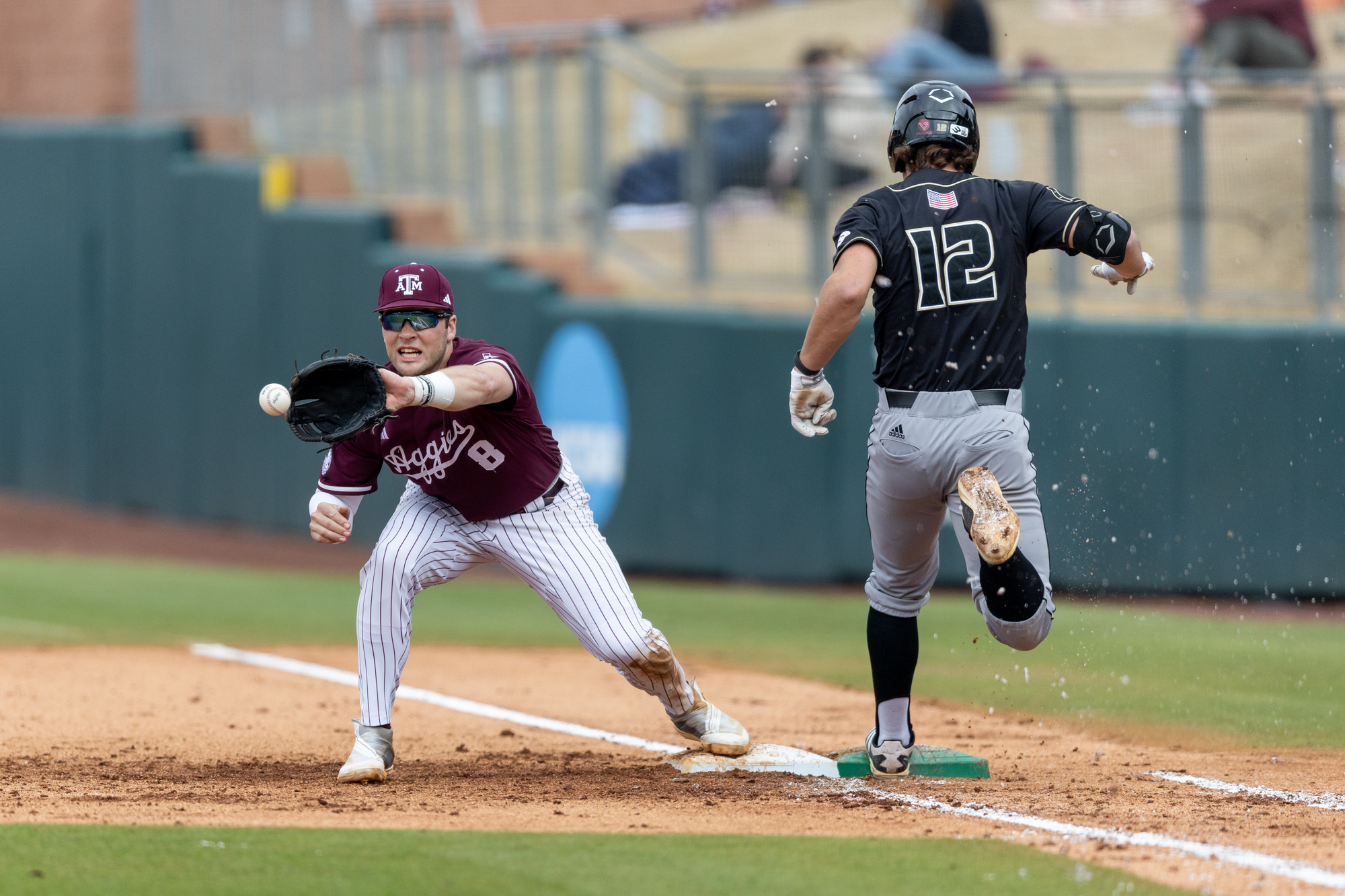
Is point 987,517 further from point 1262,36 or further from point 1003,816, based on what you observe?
point 1262,36

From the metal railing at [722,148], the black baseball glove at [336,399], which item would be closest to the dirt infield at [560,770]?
the black baseball glove at [336,399]

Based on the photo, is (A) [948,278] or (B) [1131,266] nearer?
(A) [948,278]

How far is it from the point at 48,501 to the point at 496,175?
6.46 m

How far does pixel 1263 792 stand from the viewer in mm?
5113

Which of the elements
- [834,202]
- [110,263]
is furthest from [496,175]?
[110,263]

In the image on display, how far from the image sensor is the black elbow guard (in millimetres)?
5008

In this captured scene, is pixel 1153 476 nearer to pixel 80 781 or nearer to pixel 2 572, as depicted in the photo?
pixel 80 781

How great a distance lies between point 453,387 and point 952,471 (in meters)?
1.51

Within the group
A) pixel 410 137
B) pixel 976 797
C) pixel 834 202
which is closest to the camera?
pixel 976 797

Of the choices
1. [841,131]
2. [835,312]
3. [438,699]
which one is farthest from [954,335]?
[841,131]

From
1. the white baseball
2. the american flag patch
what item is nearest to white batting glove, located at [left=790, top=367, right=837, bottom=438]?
the american flag patch

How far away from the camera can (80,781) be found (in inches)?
207

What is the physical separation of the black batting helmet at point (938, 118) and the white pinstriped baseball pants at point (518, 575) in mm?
1670

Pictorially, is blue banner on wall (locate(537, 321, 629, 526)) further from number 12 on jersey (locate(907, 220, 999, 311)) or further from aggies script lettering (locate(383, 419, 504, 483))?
number 12 on jersey (locate(907, 220, 999, 311))
